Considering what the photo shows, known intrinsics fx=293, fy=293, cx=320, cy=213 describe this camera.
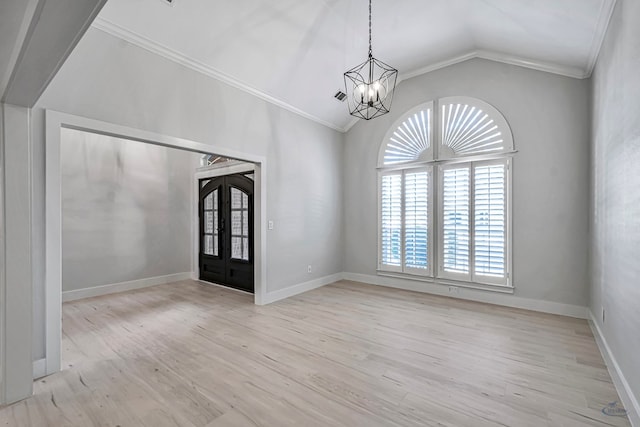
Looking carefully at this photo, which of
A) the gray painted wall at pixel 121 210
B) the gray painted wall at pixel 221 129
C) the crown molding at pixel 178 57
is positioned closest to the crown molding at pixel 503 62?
the gray painted wall at pixel 221 129

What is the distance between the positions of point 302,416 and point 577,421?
1805 millimetres

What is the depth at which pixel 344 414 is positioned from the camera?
6.51 feet

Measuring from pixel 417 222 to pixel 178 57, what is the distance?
422 cm

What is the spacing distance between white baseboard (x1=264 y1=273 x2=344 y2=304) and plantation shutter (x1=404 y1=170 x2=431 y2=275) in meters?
1.45

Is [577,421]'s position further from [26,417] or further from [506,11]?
[506,11]

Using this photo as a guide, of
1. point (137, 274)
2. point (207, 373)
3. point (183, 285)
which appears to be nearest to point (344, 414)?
point (207, 373)

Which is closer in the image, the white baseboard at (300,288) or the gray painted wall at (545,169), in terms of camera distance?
the gray painted wall at (545,169)

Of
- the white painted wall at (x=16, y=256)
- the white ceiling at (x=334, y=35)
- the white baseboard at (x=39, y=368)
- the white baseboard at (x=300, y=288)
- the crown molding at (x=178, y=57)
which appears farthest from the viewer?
the white baseboard at (x=300, y=288)

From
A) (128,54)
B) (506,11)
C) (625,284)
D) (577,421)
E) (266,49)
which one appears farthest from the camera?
(266,49)

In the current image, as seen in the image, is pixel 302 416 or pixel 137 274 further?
pixel 137 274

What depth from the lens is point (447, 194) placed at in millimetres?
4785

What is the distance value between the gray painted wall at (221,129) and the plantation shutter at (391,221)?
3.07 feet

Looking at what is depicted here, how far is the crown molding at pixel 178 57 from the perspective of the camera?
2.80 m

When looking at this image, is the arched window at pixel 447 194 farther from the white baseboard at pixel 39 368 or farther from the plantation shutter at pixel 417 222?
the white baseboard at pixel 39 368
